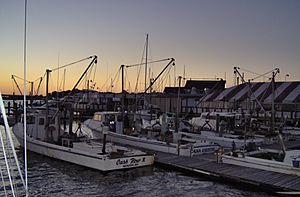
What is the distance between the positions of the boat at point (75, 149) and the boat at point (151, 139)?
1.63 meters

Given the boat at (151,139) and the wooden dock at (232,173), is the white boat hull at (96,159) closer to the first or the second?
the wooden dock at (232,173)

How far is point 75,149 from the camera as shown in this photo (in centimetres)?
2223

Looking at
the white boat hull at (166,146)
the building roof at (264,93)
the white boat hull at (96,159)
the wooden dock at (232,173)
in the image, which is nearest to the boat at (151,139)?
the white boat hull at (166,146)

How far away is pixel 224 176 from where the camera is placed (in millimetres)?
18031

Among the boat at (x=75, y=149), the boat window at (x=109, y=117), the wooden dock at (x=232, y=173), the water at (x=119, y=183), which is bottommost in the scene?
the water at (x=119, y=183)


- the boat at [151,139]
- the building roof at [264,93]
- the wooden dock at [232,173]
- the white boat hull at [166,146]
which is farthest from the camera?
the building roof at [264,93]

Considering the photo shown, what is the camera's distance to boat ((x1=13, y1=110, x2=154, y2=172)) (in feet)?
66.5

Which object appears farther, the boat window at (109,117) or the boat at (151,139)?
the boat window at (109,117)

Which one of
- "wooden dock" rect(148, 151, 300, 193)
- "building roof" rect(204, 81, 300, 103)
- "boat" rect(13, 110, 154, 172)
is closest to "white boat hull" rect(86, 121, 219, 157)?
"wooden dock" rect(148, 151, 300, 193)

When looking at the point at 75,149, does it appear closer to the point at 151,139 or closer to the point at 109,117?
the point at 151,139

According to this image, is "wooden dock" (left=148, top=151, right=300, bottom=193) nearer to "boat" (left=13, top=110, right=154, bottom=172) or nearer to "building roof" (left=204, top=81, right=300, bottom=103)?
"boat" (left=13, top=110, right=154, bottom=172)

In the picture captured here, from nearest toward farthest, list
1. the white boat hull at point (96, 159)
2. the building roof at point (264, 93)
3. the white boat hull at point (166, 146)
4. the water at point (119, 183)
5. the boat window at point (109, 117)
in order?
1. the water at point (119, 183)
2. the white boat hull at point (96, 159)
3. the white boat hull at point (166, 146)
4. the boat window at point (109, 117)
5. the building roof at point (264, 93)

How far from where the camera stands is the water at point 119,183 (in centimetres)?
1664

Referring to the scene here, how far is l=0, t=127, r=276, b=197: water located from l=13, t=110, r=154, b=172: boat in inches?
17.8
